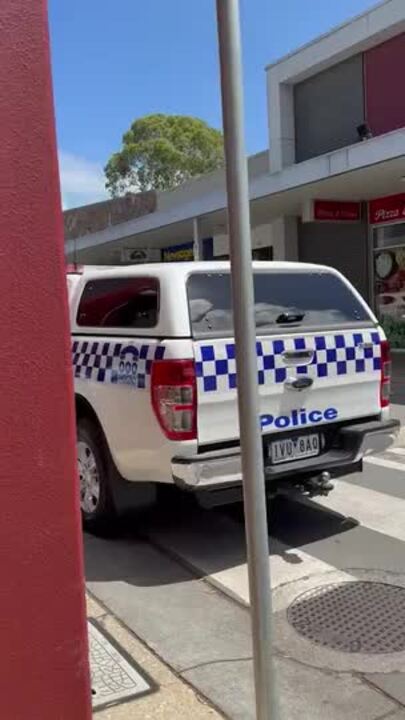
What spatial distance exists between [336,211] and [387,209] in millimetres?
1047

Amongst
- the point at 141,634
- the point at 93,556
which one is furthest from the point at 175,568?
the point at 141,634

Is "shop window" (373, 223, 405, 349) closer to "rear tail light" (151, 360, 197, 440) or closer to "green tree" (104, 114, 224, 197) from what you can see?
"rear tail light" (151, 360, 197, 440)

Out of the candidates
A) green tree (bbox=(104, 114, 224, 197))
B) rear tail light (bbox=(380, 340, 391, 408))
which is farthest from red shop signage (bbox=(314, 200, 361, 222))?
green tree (bbox=(104, 114, 224, 197))

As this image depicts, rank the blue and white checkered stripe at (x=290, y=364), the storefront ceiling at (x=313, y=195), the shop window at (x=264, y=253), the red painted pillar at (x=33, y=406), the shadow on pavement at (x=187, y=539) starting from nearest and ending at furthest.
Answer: the red painted pillar at (x=33, y=406), the blue and white checkered stripe at (x=290, y=364), the shadow on pavement at (x=187, y=539), the storefront ceiling at (x=313, y=195), the shop window at (x=264, y=253)

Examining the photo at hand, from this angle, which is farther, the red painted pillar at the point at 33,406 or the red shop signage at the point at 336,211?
the red shop signage at the point at 336,211

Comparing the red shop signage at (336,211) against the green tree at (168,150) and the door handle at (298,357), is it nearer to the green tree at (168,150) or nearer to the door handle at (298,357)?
the door handle at (298,357)

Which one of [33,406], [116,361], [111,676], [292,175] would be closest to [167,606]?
[111,676]

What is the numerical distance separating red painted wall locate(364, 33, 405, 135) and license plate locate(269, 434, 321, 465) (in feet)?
36.9

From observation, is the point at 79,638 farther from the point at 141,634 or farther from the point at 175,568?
the point at 175,568

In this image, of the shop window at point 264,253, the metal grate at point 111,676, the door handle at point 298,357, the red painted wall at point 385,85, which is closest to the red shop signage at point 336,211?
the red painted wall at point 385,85

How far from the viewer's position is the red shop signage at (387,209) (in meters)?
14.9

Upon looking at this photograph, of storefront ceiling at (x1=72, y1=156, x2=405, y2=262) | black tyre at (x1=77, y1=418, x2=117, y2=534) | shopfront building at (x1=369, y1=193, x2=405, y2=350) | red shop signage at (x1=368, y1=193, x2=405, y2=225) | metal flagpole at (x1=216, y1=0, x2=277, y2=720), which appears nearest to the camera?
metal flagpole at (x1=216, y1=0, x2=277, y2=720)

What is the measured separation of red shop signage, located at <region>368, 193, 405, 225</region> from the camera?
14.9 m

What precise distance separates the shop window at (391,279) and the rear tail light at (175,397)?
1189 cm
